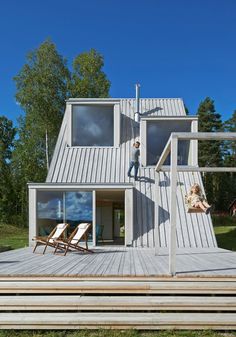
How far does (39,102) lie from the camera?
22.5 metres

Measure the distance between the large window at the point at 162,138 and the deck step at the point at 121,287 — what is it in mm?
8417

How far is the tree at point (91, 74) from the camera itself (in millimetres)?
24391

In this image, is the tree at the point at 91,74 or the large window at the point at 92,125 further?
the tree at the point at 91,74

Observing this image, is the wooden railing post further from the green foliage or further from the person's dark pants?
the green foliage

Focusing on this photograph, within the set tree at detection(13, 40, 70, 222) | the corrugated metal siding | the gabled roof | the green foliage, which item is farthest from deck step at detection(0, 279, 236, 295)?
tree at detection(13, 40, 70, 222)

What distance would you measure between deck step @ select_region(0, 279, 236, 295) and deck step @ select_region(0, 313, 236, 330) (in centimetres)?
30

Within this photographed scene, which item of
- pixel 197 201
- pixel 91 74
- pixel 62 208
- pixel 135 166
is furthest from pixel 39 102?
pixel 197 201

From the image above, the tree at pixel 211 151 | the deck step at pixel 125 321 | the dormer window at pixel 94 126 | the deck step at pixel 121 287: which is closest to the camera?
the deck step at pixel 125 321

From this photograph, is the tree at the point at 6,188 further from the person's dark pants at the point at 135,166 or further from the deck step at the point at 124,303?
the deck step at the point at 124,303

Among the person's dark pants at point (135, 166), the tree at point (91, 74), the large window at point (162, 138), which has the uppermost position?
the tree at point (91, 74)

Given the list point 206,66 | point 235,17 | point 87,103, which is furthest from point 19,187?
point 235,17

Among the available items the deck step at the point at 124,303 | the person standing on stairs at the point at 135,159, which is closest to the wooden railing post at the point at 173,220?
the deck step at the point at 124,303

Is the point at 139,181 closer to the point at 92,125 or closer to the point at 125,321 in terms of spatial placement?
the point at 92,125

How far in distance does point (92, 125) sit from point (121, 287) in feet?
30.8
